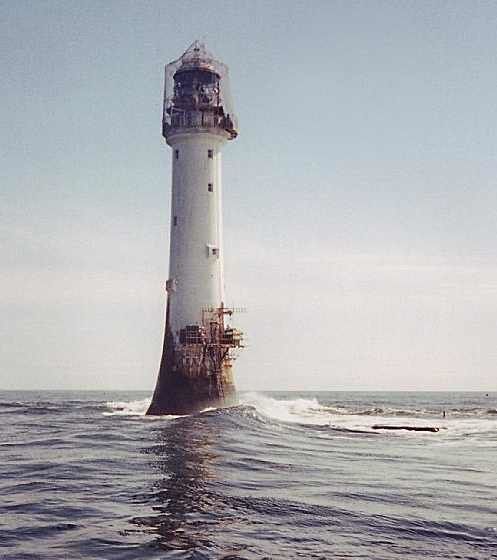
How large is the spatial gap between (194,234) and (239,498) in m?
29.5

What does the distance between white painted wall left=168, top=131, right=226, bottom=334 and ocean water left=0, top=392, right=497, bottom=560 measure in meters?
14.4

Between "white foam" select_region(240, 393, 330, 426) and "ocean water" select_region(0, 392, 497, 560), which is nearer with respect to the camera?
"ocean water" select_region(0, 392, 497, 560)

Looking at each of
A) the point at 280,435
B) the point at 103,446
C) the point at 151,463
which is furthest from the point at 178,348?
the point at 151,463

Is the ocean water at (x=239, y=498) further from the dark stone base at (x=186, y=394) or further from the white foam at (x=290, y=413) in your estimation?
the white foam at (x=290, y=413)

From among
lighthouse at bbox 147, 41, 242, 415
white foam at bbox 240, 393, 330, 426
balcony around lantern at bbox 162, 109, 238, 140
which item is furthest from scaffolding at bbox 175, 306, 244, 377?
balcony around lantern at bbox 162, 109, 238, 140

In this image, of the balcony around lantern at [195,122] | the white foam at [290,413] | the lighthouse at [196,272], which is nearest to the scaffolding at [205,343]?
the lighthouse at [196,272]

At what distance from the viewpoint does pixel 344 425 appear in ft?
139

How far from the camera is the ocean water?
12.7 meters

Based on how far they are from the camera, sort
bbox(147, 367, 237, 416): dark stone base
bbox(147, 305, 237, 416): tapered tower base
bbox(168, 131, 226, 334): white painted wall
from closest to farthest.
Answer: bbox(147, 367, 237, 416): dark stone base → bbox(147, 305, 237, 416): tapered tower base → bbox(168, 131, 226, 334): white painted wall

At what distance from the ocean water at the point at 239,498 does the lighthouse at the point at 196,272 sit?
1302 centimetres

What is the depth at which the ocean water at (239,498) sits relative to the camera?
12742 millimetres

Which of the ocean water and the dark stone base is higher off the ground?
the dark stone base

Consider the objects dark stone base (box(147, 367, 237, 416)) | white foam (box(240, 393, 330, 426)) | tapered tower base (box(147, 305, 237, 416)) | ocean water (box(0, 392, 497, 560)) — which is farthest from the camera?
white foam (box(240, 393, 330, 426))

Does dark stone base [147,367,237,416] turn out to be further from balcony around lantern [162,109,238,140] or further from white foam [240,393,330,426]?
balcony around lantern [162,109,238,140]
